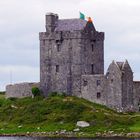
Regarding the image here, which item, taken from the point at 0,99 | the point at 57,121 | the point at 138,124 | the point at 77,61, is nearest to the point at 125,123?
the point at 138,124

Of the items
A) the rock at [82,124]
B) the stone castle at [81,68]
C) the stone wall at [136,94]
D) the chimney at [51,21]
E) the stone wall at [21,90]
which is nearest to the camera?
the rock at [82,124]

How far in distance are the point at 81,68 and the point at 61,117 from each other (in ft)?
44.7

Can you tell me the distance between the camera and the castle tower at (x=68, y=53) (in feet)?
444

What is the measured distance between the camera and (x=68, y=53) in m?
136

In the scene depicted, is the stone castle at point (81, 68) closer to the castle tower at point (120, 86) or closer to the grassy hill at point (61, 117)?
the castle tower at point (120, 86)

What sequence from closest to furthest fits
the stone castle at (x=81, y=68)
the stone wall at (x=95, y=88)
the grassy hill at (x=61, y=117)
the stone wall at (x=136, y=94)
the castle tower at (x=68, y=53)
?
1. the grassy hill at (x=61, y=117)
2. the stone castle at (x=81, y=68)
3. the stone wall at (x=136, y=94)
4. the stone wall at (x=95, y=88)
5. the castle tower at (x=68, y=53)

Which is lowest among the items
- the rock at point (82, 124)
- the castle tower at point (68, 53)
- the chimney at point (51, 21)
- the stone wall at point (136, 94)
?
the rock at point (82, 124)

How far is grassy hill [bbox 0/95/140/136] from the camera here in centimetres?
11919

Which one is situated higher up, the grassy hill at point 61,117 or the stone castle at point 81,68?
the stone castle at point 81,68

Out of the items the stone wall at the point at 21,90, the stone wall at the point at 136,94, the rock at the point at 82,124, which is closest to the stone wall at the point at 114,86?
the stone wall at the point at 136,94

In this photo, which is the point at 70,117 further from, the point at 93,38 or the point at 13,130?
the point at 93,38

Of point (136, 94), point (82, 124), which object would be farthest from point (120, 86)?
point (82, 124)

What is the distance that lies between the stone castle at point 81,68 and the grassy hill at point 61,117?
2.52 m

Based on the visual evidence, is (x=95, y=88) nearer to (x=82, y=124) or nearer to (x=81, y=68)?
(x=81, y=68)
